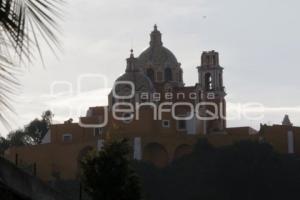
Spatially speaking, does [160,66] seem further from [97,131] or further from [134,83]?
[97,131]

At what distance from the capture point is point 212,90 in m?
43.3

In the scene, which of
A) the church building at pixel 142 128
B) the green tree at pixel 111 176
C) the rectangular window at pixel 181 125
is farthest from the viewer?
the rectangular window at pixel 181 125

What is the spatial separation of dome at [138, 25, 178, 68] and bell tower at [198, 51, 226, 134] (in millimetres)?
→ 2024

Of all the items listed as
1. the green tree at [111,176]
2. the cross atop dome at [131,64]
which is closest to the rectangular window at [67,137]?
the cross atop dome at [131,64]

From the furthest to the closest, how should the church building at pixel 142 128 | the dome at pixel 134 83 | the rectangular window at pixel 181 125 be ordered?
the rectangular window at pixel 181 125, the dome at pixel 134 83, the church building at pixel 142 128

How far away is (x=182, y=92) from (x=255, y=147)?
5.09 meters

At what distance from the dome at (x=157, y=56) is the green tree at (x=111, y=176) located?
94.7ft

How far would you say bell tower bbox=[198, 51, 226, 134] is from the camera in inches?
1644

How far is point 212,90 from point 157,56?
11.5 ft

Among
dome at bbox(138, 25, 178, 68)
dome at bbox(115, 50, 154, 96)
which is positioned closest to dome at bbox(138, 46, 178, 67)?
dome at bbox(138, 25, 178, 68)

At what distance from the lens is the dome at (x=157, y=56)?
4178cm

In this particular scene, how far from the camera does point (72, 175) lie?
38812 mm

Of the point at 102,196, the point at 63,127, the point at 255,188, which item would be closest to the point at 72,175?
the point at 63,127

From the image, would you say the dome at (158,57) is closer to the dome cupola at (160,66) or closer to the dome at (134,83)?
the dome cupola at (160,66)
